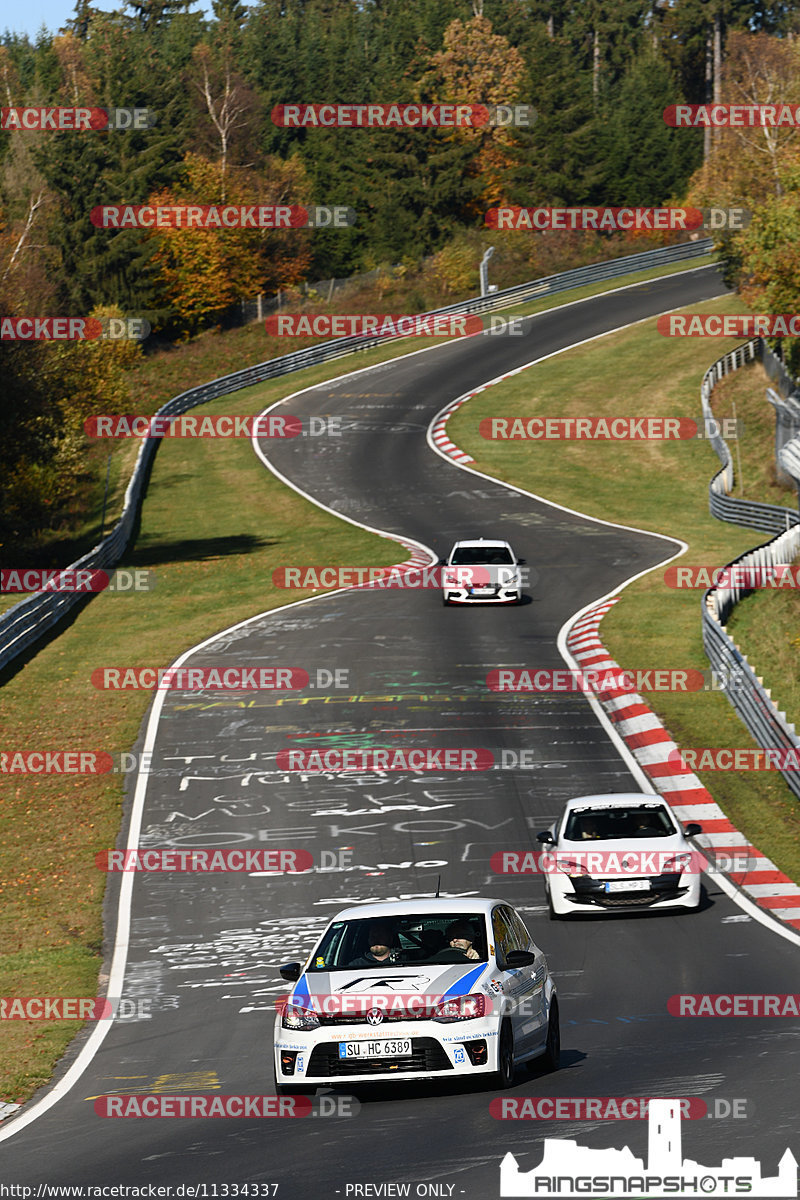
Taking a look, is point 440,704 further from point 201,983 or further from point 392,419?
point 392,419

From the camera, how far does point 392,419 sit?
71.4 metres

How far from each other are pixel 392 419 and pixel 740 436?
15.7 metres

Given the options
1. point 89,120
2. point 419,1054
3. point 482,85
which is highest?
point 482,85

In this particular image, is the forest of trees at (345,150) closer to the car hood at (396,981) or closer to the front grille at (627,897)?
the front grille at (627,897)

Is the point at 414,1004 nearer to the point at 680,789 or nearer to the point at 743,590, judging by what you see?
the point at 680,789

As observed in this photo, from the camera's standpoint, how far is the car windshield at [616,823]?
2073 centimetres

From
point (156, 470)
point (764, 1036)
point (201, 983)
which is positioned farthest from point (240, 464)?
point (764, 1036)

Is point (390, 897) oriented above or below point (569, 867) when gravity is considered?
below

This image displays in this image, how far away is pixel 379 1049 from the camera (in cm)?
1175

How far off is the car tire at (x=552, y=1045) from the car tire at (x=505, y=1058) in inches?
31.5

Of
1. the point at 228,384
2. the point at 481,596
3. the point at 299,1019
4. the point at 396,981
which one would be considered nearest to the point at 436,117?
the point at 228,384

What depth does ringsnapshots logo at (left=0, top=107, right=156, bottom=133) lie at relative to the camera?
319 feet

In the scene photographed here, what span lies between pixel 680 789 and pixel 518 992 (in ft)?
48.3

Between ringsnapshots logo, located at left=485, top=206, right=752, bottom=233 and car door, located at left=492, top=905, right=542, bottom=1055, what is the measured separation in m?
90.7
